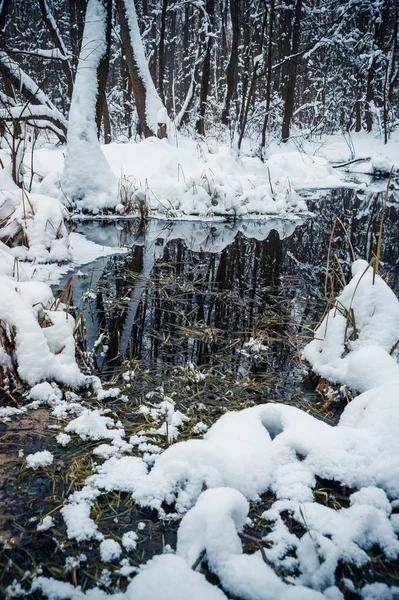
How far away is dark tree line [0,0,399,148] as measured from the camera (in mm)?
8844

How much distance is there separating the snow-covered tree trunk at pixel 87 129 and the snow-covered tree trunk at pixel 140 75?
2260 mm

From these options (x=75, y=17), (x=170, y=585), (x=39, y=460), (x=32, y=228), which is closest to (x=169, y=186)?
(x=32, y=228)

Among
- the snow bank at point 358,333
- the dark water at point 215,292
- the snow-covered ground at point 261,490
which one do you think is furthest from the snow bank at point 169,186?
the snow-covered ground at point 261,490

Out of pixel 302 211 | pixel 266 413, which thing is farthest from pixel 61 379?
pixel 302 211

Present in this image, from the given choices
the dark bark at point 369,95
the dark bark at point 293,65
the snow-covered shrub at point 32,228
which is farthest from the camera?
the dark bark at point 369,95

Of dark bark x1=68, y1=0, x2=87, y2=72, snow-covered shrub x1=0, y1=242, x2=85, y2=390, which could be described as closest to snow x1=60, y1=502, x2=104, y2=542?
snow-covered shrub x1=0, y1=242, x2=85, y2=390

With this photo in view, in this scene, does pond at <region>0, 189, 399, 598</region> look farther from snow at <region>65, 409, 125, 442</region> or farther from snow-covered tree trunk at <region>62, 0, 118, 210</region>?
snow-covered tree trunk at <region>62, 0, 118, 210</region>

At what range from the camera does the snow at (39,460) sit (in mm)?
1454

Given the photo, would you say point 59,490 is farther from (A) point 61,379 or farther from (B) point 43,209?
(B) point 43,209

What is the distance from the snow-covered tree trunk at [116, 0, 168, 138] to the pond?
4215 millimetres

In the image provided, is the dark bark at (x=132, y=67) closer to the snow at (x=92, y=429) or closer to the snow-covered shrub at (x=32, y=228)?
the snow-covered shrub at (x=32, y=228)

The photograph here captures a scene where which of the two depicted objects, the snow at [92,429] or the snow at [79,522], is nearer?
the snow at [79,522]

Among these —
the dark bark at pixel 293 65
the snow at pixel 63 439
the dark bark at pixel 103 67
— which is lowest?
the snow at pixel 63 439

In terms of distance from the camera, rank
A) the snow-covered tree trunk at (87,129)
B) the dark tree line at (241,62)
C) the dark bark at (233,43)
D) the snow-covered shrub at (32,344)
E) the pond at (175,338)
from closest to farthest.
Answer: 1. the pond at (175,338)
2. the snow-covered shrub at (32,344)
3. the snow-covered tree trunk at (87,129)
4. the dark tree line at (241,62)
5. the dark bark at (233,43)
